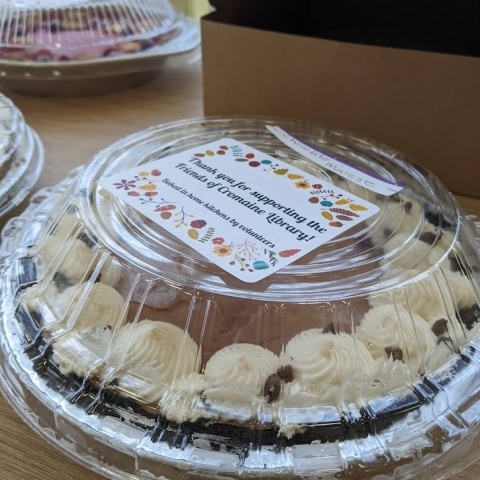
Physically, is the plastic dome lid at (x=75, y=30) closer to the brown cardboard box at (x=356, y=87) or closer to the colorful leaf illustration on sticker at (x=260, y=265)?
the brown cardboard box at (x=356, y=87)

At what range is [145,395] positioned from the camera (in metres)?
0.56

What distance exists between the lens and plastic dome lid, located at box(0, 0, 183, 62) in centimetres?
119

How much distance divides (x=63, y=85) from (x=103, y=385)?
0.88m

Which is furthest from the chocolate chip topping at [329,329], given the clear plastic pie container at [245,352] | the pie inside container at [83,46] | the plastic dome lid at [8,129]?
the pie inside container at [83,46]

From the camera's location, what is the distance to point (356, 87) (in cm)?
92

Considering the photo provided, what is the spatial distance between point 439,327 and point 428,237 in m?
0.13

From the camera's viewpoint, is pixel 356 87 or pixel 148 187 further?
pixel 356 87

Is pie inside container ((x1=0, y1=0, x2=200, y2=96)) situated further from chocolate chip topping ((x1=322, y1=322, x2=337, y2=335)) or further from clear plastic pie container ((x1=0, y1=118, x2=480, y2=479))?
chocolate chip topping ((x1=322, y1=322, x2=337, y2=335))

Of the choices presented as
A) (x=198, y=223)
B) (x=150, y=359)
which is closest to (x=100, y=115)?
(x=198, y=223)

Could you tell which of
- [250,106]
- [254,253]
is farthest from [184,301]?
[250,106]

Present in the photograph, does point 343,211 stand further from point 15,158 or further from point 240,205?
point 15,158

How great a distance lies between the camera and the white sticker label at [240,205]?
0.64m

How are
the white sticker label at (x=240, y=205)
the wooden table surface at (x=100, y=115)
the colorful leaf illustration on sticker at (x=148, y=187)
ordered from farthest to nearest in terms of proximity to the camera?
1. the wooden table surface at (x=100, y=115)
2. the colorful leaf illustration on sticker at (x=148, y=187)
3. the white sticker label at (x=240, y=205)

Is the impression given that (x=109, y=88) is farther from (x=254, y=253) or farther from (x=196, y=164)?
(x=254, y=253)
